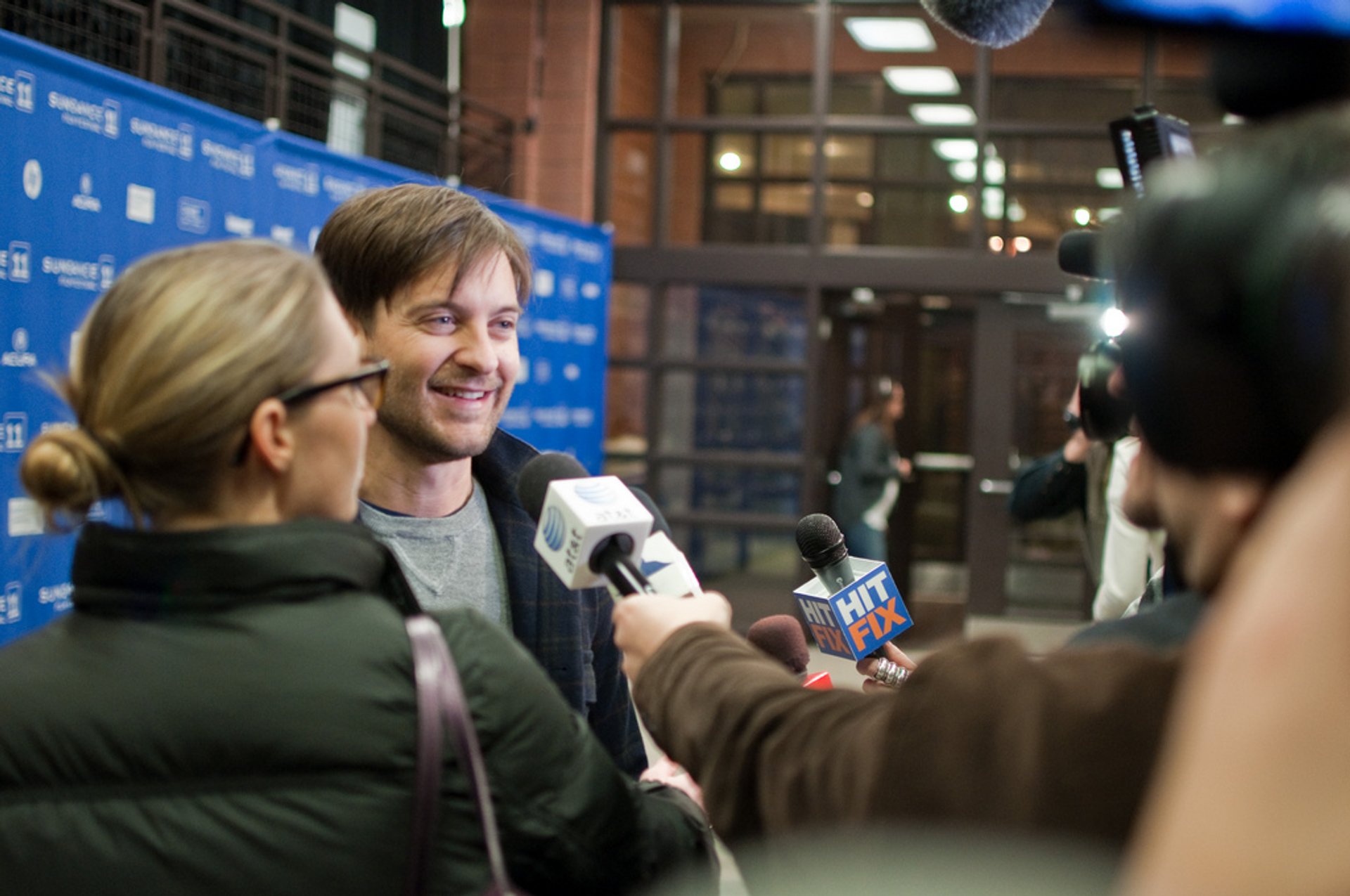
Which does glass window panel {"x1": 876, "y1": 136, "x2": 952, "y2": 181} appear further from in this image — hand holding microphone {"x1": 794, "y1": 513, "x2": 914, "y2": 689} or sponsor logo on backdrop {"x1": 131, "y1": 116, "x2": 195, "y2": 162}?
hand holding microphone {"x1": 794, "y1": 513, "x2": 914, "y2": 689}

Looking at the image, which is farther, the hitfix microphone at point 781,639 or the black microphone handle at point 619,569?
the hitfix microphone at point 781,639

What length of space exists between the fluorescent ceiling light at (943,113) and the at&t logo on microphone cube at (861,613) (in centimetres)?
623

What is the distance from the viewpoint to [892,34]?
24.3 feet

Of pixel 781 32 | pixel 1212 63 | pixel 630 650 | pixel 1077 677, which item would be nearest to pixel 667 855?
pixel 630 650

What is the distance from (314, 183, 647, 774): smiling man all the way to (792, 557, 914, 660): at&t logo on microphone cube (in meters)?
0.35

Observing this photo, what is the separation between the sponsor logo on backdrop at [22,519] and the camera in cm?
300

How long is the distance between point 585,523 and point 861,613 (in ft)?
1.32

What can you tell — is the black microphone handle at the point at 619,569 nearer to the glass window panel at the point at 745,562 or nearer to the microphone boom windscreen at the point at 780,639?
the microphone boom windscreen at the point at 780,639

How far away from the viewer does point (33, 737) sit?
0.92 meters

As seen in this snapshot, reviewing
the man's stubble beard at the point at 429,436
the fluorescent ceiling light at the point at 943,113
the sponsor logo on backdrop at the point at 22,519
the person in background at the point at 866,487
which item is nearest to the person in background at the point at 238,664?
the man's stubble beard at the point at 429,436

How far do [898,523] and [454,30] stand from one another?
164 inches

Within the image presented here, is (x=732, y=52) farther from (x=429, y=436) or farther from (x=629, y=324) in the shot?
(x=429, y=436)

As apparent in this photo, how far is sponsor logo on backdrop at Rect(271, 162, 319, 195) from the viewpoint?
4.07 meters

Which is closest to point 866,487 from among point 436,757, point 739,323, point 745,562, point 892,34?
point 745,562
